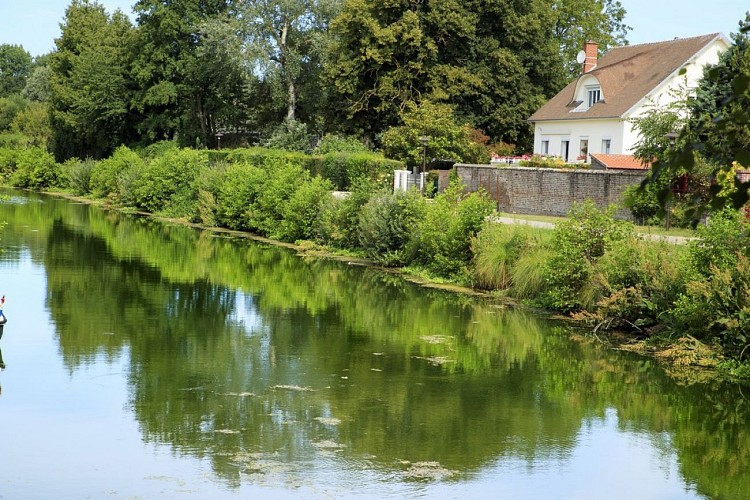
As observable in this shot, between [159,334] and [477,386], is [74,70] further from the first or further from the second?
[477,386]

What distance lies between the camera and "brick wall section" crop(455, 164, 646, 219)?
26797 mm

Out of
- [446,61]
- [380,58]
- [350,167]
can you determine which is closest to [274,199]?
[350,167]

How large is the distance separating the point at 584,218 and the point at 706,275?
401 centimetres

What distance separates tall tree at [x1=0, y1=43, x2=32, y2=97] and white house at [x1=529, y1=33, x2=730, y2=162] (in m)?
113

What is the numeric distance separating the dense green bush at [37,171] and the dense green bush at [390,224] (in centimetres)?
3730

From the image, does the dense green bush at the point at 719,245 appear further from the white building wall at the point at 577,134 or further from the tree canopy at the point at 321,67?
the tree canopy at the point at 321,67

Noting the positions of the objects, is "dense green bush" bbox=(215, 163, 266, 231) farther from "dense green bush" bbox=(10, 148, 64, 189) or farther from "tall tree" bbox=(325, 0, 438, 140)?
"dense green bush" bbox=(10, 148, 64, 189)

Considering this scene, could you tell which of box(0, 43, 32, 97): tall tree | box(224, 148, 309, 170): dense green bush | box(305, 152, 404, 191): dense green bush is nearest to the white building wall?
box(305, 152, 404, 191): dense green bush

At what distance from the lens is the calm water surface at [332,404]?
9.52 m

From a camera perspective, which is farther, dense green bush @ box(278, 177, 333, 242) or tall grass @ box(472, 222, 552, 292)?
dense green bush @ box(278, 177, 333, 242)

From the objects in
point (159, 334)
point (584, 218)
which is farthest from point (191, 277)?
point (584, 218)

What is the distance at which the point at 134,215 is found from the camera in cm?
4200

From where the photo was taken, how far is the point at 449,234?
75.5 feet

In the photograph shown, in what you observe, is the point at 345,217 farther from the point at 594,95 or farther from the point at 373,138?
the point at 373,138
